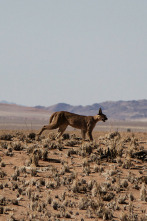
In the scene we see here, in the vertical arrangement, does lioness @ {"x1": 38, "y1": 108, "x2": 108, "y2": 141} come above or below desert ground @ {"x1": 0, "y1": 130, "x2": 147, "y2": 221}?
above

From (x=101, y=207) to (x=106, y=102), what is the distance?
623 feet

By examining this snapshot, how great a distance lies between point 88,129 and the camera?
57.5 ft

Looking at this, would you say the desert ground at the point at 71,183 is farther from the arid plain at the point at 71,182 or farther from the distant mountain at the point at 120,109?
the distant mountain at the point at 120,109

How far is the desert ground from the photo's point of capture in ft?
30.6

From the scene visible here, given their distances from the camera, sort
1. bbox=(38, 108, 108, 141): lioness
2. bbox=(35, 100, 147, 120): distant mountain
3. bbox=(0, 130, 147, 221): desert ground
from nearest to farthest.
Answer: bbox=(0, 130, 147, 221): desert ground
bbox=(38, 108, 108, 141): lioness
bbox=(35, 100, 147, 120): distant mountain

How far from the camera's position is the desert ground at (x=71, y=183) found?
9.33 metres

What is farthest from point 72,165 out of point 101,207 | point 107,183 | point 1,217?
point 1,217

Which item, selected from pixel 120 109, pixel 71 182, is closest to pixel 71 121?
pixel 71 182

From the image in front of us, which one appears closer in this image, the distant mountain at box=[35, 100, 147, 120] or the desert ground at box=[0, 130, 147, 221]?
the desert ground at box=[0, 130, 147, 221]

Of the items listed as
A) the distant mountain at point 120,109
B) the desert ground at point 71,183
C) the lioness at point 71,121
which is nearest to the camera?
the desert ground at point 71,183

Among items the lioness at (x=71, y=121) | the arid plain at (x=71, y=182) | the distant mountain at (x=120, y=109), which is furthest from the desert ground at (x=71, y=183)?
the distant mountain at (x=120, y=109)

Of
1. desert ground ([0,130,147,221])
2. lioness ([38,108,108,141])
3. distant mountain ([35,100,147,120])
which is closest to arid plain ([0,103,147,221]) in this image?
desert ground ([0,130,147,221])

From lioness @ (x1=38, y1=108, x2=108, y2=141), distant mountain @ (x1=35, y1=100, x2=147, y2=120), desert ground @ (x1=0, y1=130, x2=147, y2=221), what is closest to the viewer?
desert ground @ (x1=0, y1=130, x2=147, y2=221)

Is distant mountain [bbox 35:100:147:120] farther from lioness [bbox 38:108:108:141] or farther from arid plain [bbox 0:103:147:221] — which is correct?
arid plain [bbox 0:103:147:221]
